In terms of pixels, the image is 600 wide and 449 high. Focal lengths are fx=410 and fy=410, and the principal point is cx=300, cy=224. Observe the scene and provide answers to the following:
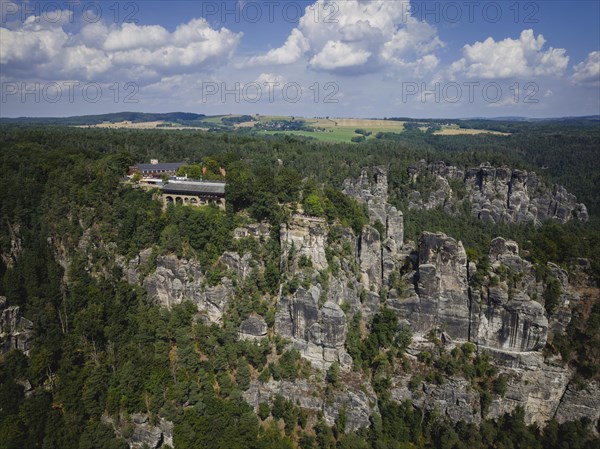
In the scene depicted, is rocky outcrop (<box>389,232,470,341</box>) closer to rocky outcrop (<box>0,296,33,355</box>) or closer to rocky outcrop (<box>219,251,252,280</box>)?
rocky outcrop (<box>219,251,252,280</box>)

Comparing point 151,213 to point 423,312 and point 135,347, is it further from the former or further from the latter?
point 423,312

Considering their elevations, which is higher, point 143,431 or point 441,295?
point 441,295

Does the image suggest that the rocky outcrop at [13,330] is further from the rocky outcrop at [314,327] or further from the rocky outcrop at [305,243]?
the rocky outcrop at [305,243]

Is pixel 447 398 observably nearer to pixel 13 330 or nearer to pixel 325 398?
pixel 325 398

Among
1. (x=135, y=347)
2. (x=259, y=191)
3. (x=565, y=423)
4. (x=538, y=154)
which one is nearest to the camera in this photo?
(x=565, y=423)

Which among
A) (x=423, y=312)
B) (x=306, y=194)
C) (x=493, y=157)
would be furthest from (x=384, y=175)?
(x=423, y=312)

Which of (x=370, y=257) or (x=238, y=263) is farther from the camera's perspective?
(x=370, y=257)

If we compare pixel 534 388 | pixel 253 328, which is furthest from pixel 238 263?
pixel 534 388
